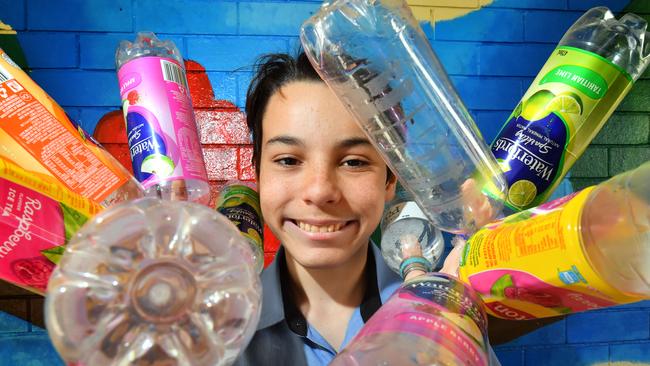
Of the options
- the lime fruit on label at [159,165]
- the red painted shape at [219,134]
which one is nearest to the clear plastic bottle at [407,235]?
the red painted shape at [219,134]

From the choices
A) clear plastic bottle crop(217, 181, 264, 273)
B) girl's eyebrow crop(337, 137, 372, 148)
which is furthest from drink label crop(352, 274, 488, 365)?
clear plastic bottle crop(217, 181, 264, 273)

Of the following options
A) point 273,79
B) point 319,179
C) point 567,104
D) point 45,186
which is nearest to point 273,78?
point 273,79

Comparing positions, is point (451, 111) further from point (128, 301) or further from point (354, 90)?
point (128, 301)

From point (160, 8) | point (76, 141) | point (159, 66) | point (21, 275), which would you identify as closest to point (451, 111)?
point (159, 66)

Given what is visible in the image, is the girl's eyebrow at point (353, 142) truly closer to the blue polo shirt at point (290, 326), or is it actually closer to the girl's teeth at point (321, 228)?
the girl's teeth at point (321, 228)

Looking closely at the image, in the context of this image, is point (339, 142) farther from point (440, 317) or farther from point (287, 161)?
point (440, 317)

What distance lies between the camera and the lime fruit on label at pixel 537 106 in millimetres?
1108

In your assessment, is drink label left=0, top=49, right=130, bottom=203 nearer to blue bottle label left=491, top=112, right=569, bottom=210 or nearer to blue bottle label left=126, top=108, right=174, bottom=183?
blue bottle label left=126, top=108, right=174, bottom=183

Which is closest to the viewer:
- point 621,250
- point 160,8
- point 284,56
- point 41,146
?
point 621,250

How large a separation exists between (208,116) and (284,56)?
42 centimetres

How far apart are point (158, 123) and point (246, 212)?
0.95ft

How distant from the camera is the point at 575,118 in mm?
1095

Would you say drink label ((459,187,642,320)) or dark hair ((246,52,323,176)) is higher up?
dark hair ((246,52,323,176))

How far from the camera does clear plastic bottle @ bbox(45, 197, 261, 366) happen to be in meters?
0.56
